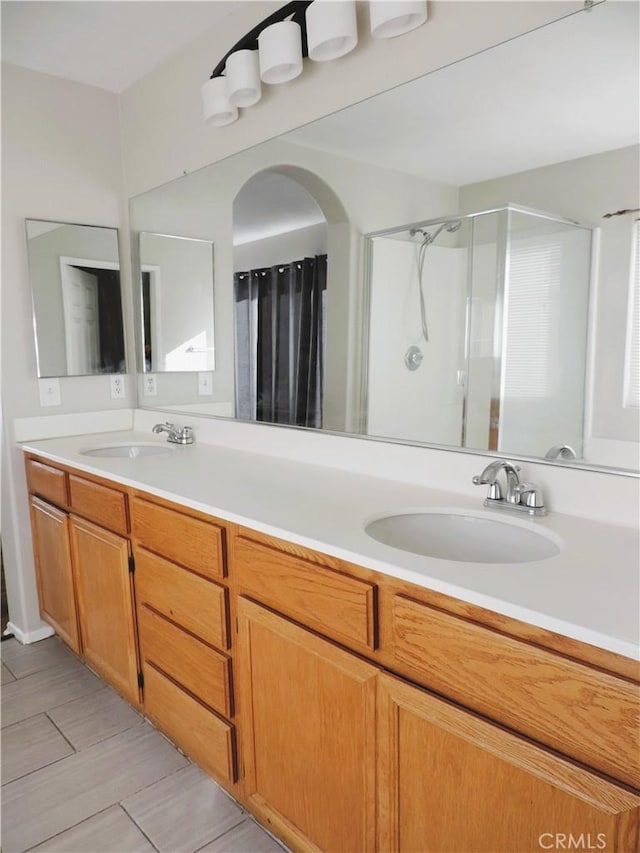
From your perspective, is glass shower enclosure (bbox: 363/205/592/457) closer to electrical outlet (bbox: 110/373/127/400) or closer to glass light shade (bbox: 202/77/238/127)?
glass light shade (bbox: 202/77/238/127)

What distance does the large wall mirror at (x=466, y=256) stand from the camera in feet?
4.03

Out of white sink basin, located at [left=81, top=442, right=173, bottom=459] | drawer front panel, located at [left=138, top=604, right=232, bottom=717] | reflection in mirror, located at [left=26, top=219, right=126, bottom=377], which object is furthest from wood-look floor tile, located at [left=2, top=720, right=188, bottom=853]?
reflection in mirror, located at [left=26, top=219, right=126, bottom=377]

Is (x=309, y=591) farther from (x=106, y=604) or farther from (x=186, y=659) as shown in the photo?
(x=106, y=604)

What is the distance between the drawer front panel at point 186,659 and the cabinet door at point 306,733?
0.09 meters

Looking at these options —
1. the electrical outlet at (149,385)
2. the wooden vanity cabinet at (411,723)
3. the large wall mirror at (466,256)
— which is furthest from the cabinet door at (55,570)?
the wooden vanity cabinet at (411,723)

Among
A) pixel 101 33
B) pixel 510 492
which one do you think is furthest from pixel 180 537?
pixel 101 33

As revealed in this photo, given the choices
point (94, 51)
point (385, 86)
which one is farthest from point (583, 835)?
point (94, 51)

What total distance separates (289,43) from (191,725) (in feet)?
6.38

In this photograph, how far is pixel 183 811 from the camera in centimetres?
162

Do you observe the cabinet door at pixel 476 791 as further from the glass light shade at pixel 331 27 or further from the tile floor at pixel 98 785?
the glass light shade at pixel 331 27

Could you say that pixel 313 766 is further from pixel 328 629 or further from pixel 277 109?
pixel 277 109

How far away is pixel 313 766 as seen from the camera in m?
1.26

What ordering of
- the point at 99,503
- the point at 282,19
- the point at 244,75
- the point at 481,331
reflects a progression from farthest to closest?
the point at 99,503
the point at 244,75
the point at 282,19
the point at 481,331

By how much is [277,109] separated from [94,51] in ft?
2.99
